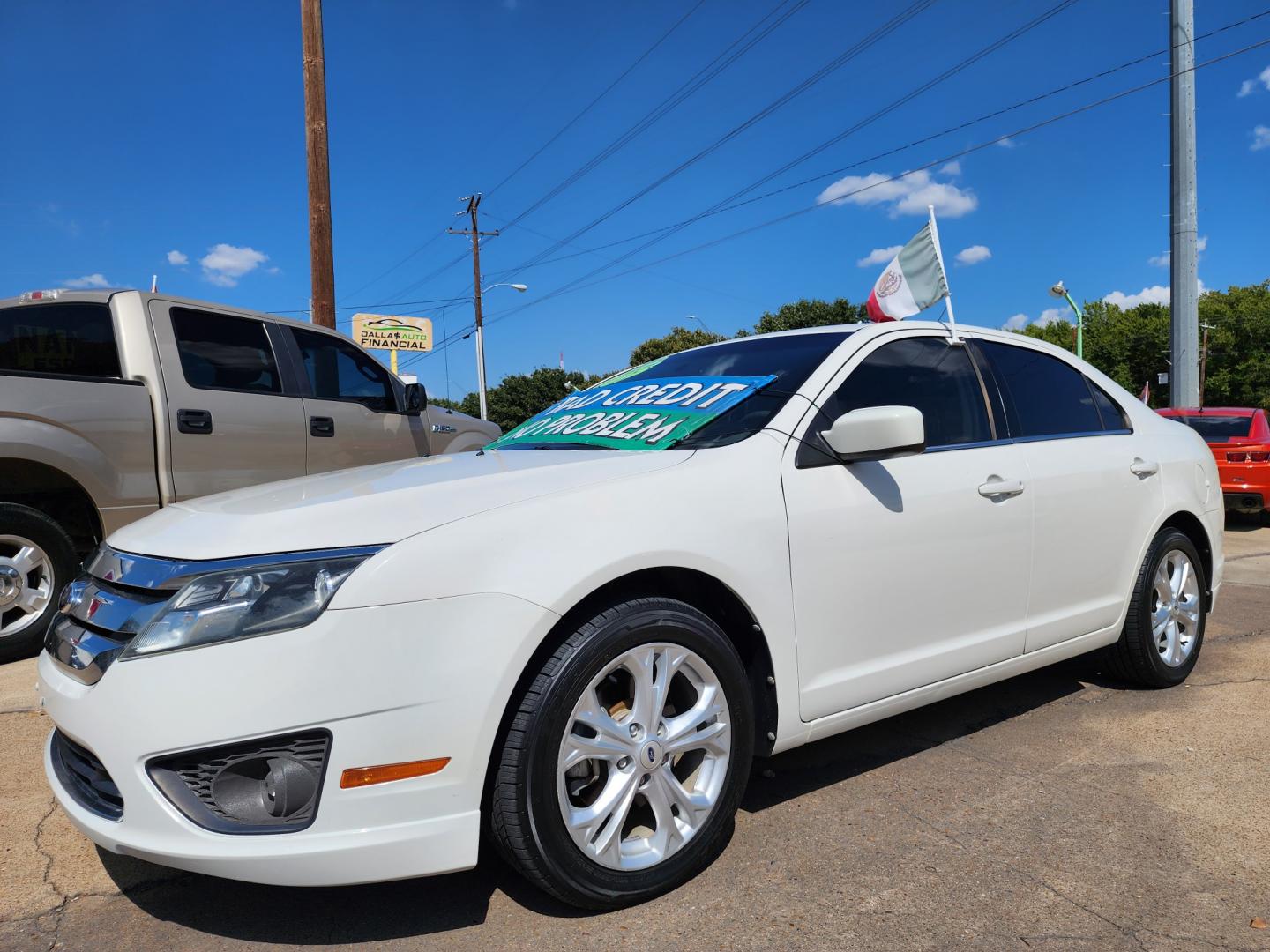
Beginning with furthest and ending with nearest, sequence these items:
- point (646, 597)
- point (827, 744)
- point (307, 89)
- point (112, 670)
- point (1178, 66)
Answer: point (1178, 66) < point (307, 89) < point (827, 744) < point (646, 597) < point (112, 670)

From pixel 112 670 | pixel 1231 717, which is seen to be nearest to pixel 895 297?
pixel 1231 717

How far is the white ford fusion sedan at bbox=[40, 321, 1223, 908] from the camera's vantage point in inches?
75.0

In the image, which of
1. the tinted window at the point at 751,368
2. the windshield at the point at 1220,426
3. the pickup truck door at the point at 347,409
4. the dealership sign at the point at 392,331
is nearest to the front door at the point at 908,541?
the tinted window at the point at 751,368

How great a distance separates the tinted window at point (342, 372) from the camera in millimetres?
6039

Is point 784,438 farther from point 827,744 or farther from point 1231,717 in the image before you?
point 1231,717

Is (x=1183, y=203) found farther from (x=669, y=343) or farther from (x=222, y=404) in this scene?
(x=669, y=343)

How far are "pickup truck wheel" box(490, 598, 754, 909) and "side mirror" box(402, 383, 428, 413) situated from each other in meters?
4.61

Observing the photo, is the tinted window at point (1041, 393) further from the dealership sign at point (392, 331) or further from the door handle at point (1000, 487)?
the dealership sign at point (392, 331)

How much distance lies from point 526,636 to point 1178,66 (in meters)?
16.8

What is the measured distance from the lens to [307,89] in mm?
9188

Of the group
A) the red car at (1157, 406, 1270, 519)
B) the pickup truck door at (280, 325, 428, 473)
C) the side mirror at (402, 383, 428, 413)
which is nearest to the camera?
the pickup truck door at (280, 325, 428, 473)

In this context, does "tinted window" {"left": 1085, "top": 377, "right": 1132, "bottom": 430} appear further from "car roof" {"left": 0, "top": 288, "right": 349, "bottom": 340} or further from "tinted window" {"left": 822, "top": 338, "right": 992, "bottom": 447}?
"car roof" {"left": 0, "top": 288, "right": 349, "bottom": 340}

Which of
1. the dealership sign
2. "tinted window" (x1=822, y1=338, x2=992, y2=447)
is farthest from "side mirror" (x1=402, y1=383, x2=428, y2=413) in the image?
the dealership sign

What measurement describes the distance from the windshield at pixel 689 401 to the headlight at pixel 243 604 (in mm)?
1097
